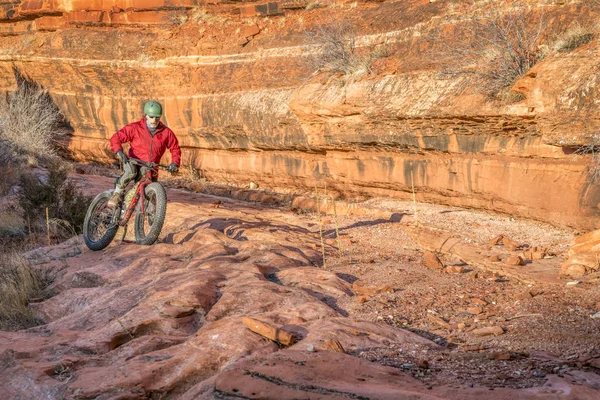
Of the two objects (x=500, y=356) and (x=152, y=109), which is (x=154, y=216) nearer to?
(x=152, y=109)

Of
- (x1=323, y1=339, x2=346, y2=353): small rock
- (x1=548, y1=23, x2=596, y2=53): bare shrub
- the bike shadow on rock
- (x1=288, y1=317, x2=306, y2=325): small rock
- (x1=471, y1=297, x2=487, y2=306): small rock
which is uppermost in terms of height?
(x1=548, y1=23, x2=596, y2=53): bare shrub

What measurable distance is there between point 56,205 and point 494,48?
803 centimetres

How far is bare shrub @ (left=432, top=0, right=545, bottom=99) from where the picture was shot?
10633 mm

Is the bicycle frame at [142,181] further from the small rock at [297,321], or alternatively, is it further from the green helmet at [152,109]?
the small rock at [297,321]

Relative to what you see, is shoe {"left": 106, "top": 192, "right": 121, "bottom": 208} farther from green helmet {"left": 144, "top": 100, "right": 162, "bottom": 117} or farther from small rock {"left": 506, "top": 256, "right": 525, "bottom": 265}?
small rock {"left": 506, "top": 256, "right": 525, "bottom": 265}

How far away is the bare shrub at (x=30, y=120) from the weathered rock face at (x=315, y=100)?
51cm

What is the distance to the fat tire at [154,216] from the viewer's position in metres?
8.90

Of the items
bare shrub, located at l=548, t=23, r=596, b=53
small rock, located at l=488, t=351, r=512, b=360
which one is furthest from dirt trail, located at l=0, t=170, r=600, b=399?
bare shrub, located at l=548, t=23, r=596, b=53

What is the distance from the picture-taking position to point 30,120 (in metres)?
23.0

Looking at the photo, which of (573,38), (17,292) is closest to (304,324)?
(17,292)

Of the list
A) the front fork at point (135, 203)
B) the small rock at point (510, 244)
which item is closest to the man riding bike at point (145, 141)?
the front fork at point (135, 203)

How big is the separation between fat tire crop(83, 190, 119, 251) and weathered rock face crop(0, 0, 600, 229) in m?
5.36

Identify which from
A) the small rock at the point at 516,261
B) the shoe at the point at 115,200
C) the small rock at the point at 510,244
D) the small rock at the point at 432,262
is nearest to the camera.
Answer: the small rock at the point at 516,261

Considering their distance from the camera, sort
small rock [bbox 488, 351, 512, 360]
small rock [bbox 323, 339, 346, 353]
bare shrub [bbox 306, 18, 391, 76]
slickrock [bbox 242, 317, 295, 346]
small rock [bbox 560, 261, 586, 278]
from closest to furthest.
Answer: small rock [bbox 488, 351, 512, 360], small rock [bbox 323, 339, 346, 353], slickrock [bbox 242, 317, 295, 346], small rock [bbox 560, 261, 586, 278], bare shrub [bbox 306, 18, 391, 76]
